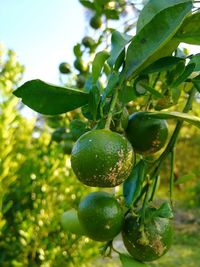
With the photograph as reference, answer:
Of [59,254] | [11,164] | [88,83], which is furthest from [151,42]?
[59,254]

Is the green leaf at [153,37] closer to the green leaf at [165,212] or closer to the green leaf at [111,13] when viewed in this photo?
the green leaf at [165,212]

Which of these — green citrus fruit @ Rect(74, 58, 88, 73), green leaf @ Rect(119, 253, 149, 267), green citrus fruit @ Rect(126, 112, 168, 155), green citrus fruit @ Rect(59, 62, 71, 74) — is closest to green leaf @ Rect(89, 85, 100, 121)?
green citrus fruit @ Rect(126, 112, 168, 155)

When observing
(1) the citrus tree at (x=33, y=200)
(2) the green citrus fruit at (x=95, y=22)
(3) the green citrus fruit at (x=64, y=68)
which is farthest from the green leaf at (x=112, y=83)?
(1) the citrus tree at (x=33, y=200)

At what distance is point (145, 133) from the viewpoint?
2.12 ft

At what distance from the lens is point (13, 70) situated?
2650mm

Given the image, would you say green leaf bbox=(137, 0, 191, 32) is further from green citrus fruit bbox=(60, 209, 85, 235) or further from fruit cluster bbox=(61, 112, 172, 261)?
green citrus fruit bbox=(60, 209, 85, 235)

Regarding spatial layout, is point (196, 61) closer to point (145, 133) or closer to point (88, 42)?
point (145, 133)

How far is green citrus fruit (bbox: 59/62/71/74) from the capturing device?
1576mm

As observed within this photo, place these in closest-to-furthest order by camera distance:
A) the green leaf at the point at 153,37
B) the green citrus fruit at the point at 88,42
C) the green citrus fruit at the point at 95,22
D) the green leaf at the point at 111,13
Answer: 1. the green leaf at the point at 153,37
2. the green leaf at the point at 111,13
3. the green citrus fruit at the point at 95,22
4. the green citrus fruit at the point at 88,42

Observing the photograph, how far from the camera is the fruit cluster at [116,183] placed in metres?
0.53

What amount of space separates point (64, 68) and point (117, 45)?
39.4 inches

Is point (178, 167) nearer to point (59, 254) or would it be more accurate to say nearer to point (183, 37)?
point (59, 254)

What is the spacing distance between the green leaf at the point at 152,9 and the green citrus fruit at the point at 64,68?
1032 mm

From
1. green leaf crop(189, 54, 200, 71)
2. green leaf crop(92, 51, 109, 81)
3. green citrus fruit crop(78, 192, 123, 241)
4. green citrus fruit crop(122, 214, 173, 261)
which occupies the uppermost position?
green leaf crop(92, 51, 109, 81)
